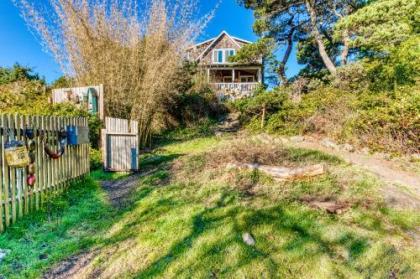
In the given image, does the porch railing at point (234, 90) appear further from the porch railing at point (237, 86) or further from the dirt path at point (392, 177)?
the dirt path at point (392, 177)

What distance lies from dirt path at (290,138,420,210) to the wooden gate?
13.8 feet

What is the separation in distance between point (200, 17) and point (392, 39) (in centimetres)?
658

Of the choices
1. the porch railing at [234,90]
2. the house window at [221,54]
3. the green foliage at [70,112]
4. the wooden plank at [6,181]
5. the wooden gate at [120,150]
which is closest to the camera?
the wooden plank at [6,181]

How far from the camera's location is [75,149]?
4945mm

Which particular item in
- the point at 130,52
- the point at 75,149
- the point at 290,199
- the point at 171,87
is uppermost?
the point at 130,52

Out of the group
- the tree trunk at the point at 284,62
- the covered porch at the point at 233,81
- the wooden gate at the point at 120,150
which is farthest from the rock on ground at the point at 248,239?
the tree trunk at the point at 284,62

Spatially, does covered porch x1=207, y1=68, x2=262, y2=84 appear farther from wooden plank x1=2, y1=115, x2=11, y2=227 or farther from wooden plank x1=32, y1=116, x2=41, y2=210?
wooden plank x1=2, y1=115, x2=11, y2=227

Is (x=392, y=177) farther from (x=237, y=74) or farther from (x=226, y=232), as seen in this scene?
(x=237, y=74)

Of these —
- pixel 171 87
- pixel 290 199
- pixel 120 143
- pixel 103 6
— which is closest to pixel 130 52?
pixel 103 6

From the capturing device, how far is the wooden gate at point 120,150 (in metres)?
5.93

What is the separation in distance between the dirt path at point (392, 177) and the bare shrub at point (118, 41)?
4612 millimetres

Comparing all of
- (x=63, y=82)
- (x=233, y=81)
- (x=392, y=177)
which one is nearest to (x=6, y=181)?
(x=392, y=177)

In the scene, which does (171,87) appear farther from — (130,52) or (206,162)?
(206,162)

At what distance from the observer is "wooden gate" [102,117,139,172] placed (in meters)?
5.93
